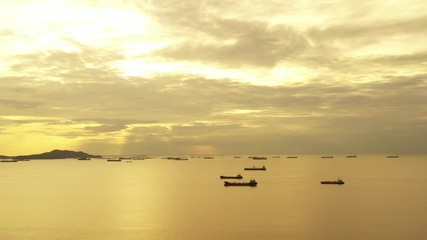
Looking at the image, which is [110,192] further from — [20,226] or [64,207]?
[20,226]

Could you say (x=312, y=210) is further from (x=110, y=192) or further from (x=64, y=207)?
(x=110, y=192)

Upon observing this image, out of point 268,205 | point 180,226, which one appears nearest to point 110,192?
point 268,205

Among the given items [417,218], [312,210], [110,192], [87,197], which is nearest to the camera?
[417,218]

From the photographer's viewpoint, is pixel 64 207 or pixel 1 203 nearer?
pixel 64 207

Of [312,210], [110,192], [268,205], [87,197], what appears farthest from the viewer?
[110,192]

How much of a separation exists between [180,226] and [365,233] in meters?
31.5

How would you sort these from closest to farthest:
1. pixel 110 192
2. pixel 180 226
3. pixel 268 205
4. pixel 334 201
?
pixel 180 226, pixel 268 205, pixel 334 201, pixel 110 192

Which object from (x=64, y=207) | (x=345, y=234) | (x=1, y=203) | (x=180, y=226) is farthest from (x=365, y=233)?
(x=1, y=203)

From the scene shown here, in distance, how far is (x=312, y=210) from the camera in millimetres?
99375

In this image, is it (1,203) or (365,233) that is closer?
(365,233)

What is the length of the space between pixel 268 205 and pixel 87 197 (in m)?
53.8

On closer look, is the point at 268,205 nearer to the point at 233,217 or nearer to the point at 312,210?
the point at 312,210

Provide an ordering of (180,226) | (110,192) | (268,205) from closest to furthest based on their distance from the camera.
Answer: (180,226) < (268,205) < (110,192)

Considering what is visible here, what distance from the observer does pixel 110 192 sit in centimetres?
14488
